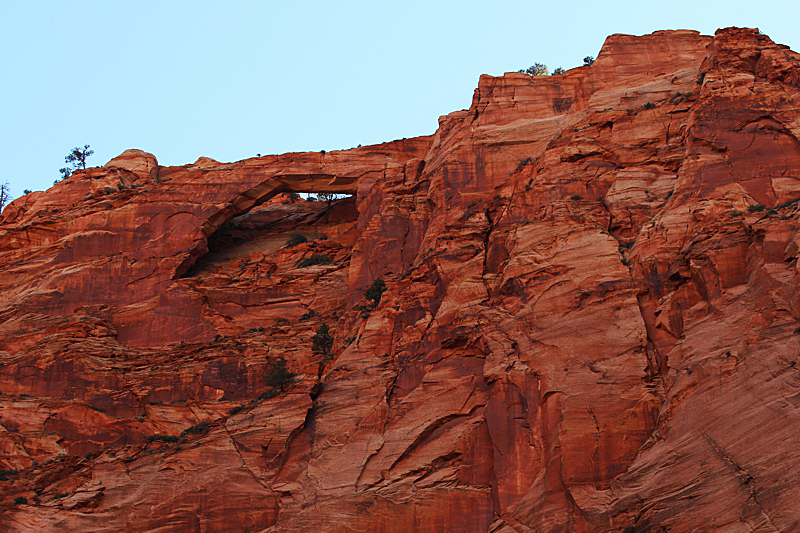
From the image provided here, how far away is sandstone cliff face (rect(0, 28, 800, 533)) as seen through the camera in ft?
101

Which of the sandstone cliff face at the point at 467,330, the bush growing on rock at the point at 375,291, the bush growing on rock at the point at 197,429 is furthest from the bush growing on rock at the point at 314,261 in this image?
the bush growing on rock at the point at 197,429

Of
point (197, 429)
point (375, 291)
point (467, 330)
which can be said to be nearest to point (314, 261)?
point (375, 291)

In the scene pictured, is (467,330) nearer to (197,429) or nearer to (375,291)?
(375,291)

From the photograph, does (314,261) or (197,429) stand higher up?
(314,261)

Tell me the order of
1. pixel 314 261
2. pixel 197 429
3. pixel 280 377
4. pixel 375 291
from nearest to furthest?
pixel 197 429, pixel 280 377, pixel 375 291, pixel 314 261

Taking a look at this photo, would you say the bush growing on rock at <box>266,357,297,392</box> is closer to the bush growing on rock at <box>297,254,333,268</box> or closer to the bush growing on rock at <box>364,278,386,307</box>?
the bush growing on rock at <box>364,278,386,307</box>

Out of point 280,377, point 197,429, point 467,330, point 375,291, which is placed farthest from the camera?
point 375,291

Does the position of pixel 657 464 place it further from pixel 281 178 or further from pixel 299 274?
pixel 281 178

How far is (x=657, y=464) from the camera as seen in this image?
29.7 m


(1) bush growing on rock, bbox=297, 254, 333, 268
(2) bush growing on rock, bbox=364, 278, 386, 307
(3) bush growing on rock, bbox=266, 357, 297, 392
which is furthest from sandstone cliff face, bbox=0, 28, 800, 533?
(3) bush growing on rock, bbox=266, 357, 297, 392

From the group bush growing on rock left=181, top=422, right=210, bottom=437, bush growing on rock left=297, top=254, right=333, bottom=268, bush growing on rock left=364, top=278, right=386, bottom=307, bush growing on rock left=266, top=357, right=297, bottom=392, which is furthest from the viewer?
bush growing on rock left=297, top=254, right=333, bottom=268

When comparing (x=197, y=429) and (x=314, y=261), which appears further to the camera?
(x=314, y=261)

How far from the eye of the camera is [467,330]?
3897cm

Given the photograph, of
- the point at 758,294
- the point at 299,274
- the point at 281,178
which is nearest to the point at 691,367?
the point at 758,294
